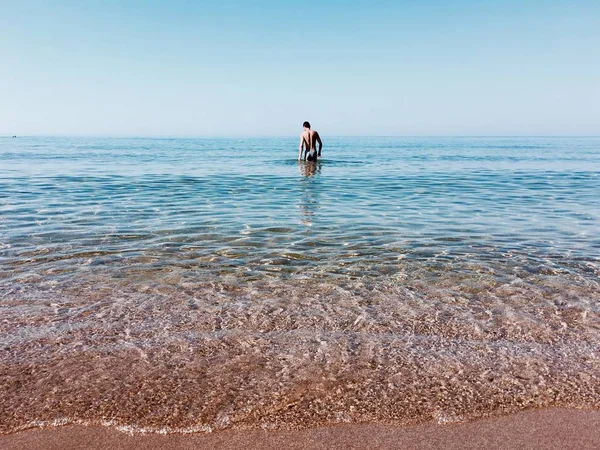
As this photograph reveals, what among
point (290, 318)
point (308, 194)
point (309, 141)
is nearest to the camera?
point (290, 318)

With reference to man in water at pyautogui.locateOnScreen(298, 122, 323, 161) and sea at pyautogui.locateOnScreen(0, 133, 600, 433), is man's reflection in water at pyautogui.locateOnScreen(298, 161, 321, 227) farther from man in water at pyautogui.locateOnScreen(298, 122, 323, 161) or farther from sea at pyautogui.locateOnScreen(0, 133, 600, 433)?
man in water at pyautogui.locateOnScreen(298, 122, 323, 161)

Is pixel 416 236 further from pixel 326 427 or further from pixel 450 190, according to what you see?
pixel 450 190

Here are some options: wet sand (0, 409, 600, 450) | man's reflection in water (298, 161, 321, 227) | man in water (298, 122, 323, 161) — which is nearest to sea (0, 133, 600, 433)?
wet sand (0, 409, 600, 450)

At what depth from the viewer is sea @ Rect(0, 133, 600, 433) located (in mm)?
3326

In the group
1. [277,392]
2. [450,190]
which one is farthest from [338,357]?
[450,190]

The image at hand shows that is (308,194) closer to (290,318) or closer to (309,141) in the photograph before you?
(290,318)

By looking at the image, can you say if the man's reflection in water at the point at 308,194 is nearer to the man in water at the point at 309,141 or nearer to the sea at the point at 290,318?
the sea at the point at 290,318

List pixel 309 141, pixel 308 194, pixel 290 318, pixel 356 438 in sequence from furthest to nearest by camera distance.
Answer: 1. pixel 309 141
2. pixel 308 194
3. pixel 290 318
4. pixel 356 438

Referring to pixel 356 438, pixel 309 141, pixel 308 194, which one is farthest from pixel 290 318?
pixel 309 141

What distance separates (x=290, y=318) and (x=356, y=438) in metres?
2.08

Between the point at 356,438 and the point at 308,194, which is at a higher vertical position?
the point at 308,194

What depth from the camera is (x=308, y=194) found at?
14.8m

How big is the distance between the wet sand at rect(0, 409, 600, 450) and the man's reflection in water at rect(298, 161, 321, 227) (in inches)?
276

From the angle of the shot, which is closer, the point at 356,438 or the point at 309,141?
the point at 356,438
